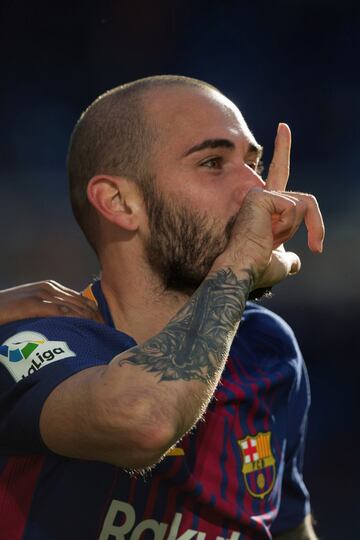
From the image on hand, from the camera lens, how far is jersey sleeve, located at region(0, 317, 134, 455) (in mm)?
1926

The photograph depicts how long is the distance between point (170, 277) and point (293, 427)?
71 cm

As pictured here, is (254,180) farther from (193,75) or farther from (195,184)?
(193,75)

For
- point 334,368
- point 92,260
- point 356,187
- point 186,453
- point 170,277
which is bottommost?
point 334,368

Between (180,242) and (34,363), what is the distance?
576 millimetres

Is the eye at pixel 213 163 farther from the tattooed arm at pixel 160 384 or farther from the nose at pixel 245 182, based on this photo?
the tattooed arm at pixel 160 384

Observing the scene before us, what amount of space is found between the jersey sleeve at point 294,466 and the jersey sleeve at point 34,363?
0.83 meters

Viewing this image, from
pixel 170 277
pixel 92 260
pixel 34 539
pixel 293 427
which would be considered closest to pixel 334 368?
pixel 92 260

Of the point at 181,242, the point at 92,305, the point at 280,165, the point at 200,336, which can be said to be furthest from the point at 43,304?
the point at 280,165

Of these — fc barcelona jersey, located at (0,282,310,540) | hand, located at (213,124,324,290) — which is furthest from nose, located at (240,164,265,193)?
fc barcelona jersey, located at (0,282,310,540)

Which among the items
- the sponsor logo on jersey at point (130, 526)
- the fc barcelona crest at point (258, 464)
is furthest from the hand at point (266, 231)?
the sponsor logo on jersey at point (130, 526)

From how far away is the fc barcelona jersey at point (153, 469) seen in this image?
6.61 ft

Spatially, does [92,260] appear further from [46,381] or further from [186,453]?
[46,381]

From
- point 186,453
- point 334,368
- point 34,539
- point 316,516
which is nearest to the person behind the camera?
point 34,539

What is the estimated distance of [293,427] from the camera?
2.83 metres
